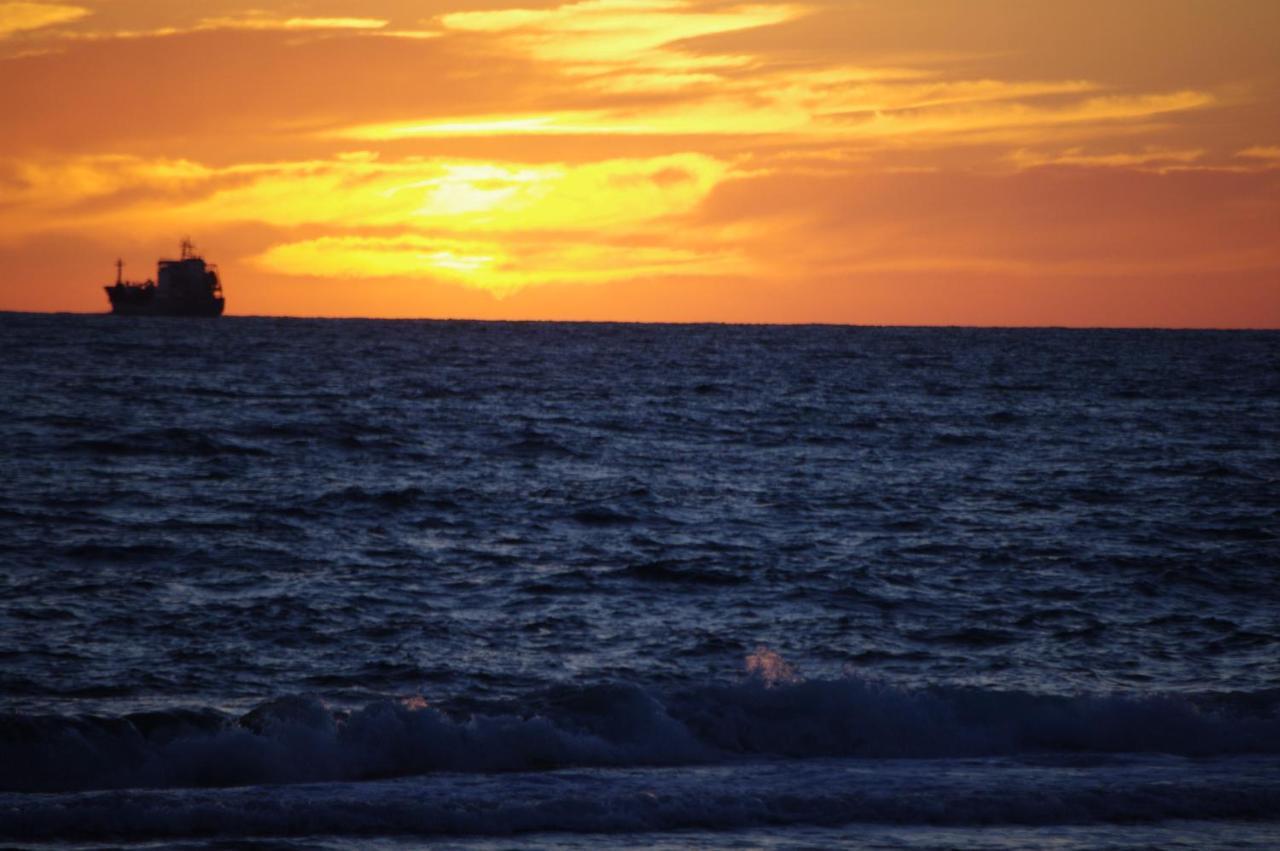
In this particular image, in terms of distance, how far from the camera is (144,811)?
32.5ft

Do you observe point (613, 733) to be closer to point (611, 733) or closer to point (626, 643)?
point (611, 733)

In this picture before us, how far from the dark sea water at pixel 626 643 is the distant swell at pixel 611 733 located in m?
0.04

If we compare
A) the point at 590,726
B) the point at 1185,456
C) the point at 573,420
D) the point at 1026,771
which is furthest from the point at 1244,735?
the point at 573,420

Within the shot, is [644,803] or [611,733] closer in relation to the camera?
[644,803]

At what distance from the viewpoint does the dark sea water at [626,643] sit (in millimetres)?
10359

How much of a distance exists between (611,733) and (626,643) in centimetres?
374

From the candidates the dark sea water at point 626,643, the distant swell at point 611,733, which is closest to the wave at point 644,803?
the dark sea water at point 626,643

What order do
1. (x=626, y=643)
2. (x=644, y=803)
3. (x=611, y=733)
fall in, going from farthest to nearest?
(x=626, y=643), (x=611, y=733), (x=644, y=803)

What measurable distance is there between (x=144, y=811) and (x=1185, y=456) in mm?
34206

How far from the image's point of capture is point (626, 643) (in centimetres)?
1641

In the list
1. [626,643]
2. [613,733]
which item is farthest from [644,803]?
[626,643]

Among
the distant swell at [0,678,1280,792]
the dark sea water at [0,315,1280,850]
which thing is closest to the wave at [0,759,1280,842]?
the dark sea water at [0,315,1280,850]

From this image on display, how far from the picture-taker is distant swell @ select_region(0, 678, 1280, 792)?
11.7 metres

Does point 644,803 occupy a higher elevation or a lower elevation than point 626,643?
higher
